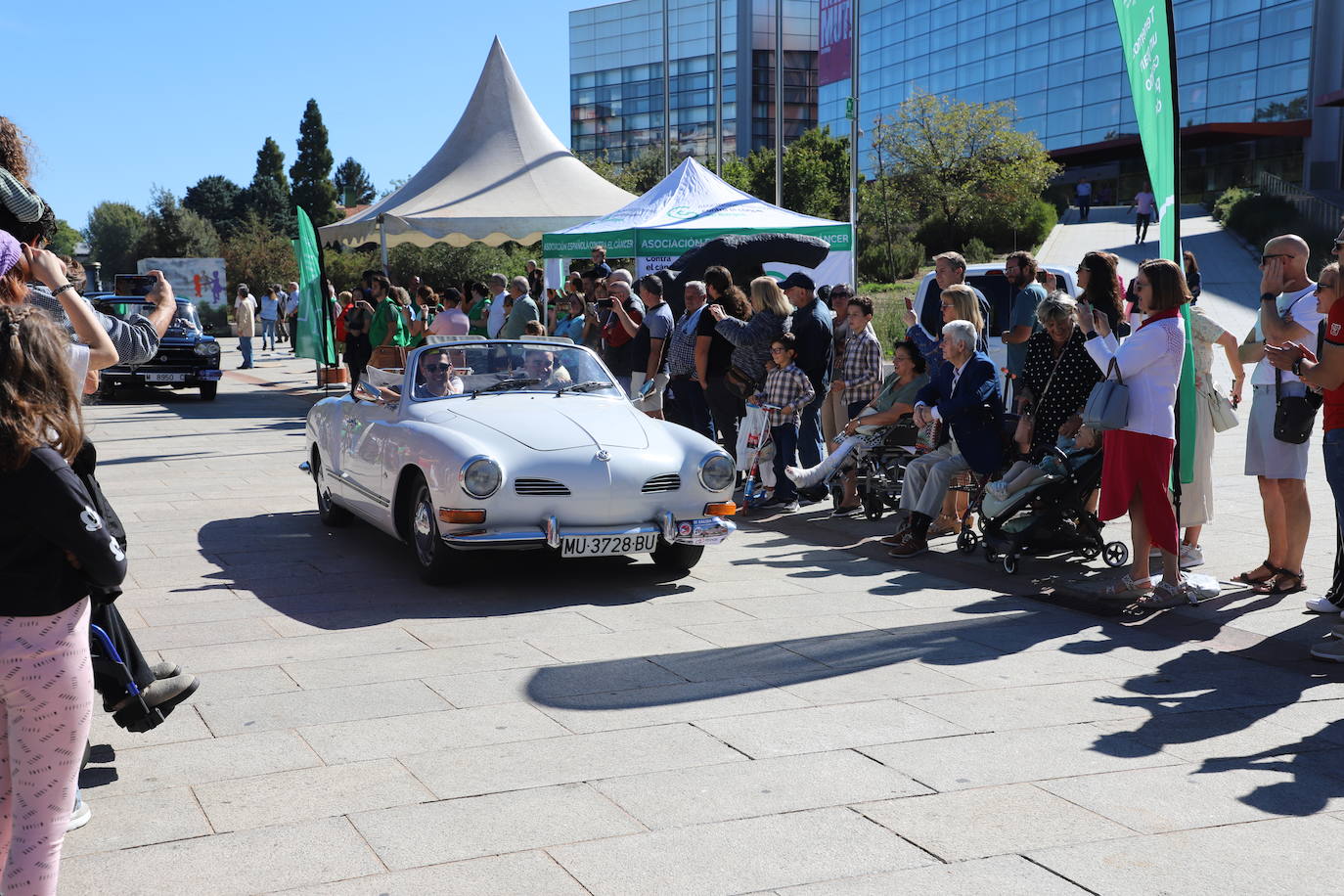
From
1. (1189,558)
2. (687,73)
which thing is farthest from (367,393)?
(687,73)

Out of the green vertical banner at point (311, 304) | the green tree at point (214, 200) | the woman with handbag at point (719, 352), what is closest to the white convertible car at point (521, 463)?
the woman with handbag at point (719, 352)

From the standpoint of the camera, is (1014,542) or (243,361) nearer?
(1014,542)

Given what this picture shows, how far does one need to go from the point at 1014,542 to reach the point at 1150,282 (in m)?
1.84

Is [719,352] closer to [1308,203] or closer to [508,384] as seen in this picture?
[508,384]

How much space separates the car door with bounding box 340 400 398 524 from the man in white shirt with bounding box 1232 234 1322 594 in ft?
17.1

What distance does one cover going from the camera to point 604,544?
724 cm

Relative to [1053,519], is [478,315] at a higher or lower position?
higher

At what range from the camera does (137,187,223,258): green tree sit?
70.4 metres

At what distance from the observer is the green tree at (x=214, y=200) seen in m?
108

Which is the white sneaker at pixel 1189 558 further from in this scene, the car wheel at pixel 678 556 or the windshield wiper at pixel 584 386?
the windshield wiper at pixel 584 386

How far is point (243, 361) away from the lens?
103 ft

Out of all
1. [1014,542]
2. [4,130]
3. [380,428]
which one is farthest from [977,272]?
[4,130]

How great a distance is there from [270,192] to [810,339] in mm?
106913

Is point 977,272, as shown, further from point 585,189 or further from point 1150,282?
point 585,189
